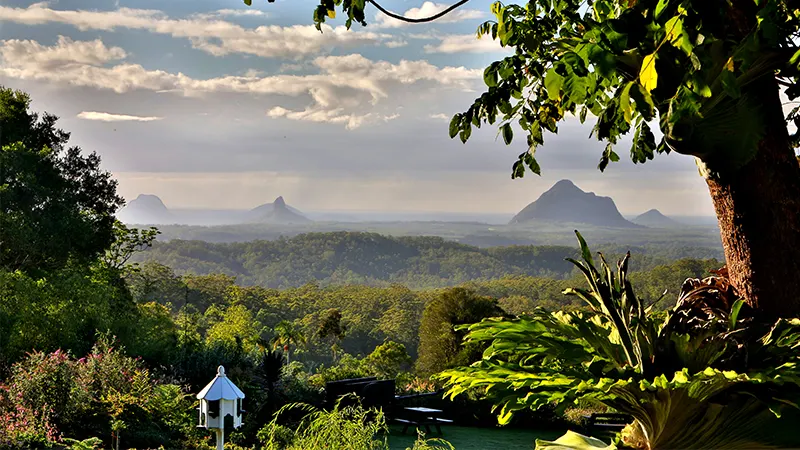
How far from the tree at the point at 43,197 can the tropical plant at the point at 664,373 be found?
493 inches

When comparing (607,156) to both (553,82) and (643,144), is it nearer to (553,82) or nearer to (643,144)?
(643,144)

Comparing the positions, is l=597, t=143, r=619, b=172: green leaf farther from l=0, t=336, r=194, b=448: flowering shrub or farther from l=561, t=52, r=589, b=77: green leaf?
l=0, t=336, r=194, b=448: flowering shrub

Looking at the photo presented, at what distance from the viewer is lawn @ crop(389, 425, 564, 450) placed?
7.52 meters

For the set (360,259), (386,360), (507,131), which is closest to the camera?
(507,131)

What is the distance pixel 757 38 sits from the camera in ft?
4.02

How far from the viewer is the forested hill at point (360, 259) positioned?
115 feet

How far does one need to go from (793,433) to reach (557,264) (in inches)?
1367

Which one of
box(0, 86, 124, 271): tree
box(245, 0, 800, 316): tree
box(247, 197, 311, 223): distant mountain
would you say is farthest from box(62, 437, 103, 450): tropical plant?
box(247, 197, 311, 223): distant mountain

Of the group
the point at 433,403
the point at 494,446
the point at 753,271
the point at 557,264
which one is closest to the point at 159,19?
the point at 557,264

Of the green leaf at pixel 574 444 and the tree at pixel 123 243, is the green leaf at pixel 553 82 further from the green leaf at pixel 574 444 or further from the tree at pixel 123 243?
the tree at pixel 123 243

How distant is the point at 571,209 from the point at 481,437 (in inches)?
2298

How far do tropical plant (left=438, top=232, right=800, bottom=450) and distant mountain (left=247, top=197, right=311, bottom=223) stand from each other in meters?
72.3

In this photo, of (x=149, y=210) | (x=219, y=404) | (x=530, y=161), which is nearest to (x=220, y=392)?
(x=219, y=404)

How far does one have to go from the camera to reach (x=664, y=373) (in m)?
1.26
